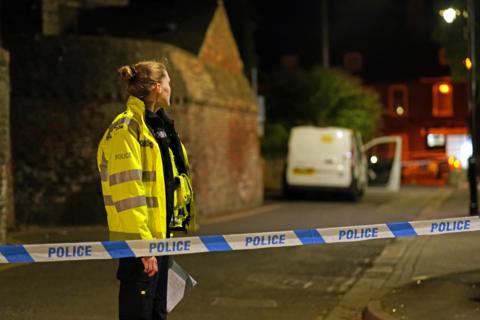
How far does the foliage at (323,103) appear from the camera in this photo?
29.9m

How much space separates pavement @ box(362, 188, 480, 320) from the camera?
22.0 feet

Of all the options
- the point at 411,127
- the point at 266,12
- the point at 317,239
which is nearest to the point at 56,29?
the point at 317,239

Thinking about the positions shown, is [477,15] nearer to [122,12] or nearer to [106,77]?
[106,77]

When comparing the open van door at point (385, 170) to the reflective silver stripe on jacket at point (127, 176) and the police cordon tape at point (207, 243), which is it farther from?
the reflective silver stripe on jacket at point (127, 176)

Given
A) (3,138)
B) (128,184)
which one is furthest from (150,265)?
(3,138)

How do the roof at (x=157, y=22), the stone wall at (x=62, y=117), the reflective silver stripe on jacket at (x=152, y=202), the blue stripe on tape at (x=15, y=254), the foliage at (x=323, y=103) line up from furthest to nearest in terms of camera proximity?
the foliage at (x=323, y=103) → the roof at (x=157, y=22) → the stone wall at (x=62, y=117) → the blue stripe on tape at (x=15, y=254) → the reflective silver stripe on jacket at (x=152, y=202)

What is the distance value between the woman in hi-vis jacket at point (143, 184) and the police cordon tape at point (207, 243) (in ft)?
0.21

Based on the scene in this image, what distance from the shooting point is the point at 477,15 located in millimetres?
12852

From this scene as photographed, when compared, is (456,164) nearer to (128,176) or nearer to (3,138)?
(3,138)

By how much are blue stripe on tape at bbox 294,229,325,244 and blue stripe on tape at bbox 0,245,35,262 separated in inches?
72.6

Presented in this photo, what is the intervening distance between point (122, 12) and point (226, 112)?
545cm

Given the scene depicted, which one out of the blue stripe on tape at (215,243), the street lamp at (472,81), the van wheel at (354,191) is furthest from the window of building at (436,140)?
the blue stripe on tape at (215,243)

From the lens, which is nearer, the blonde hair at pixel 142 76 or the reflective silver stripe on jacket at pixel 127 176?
the reflective silver stripe on jacket at pixel 127 176

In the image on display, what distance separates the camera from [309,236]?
5156mm
